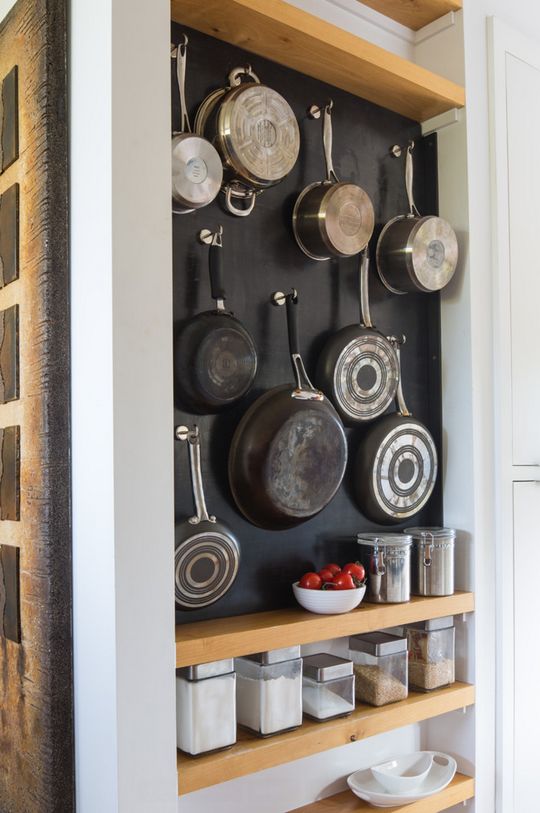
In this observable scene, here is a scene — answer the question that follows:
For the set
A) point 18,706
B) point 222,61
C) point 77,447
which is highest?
point 222,61

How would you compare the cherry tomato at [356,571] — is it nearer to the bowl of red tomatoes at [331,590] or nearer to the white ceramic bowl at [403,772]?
the bowl of red tomatoes at [331,590]

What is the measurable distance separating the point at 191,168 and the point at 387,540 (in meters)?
0.96

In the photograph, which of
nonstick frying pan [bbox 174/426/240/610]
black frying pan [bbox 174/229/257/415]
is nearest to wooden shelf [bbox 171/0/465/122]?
black frying pan [bbox 174/229/257/415]

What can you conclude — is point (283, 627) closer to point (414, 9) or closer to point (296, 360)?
point (296, 360)

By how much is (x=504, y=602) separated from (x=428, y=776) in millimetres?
478

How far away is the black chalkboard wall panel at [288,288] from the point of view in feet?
5.49

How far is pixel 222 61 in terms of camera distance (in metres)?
1.73

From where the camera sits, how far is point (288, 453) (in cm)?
170

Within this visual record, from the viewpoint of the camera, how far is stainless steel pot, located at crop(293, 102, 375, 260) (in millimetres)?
1788

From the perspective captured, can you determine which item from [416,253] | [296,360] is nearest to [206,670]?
[296,360]

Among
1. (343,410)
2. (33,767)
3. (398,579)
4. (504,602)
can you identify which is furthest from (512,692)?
(33,767)

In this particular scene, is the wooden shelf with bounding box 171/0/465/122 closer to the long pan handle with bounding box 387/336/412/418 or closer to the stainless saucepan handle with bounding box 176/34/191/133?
the stainless saucepan handle with bounding box 176/34/191/133

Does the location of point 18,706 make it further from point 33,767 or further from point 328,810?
point 328,810

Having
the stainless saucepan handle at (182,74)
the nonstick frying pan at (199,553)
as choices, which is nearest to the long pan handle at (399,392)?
the nonstick frying pan at (199,553)
